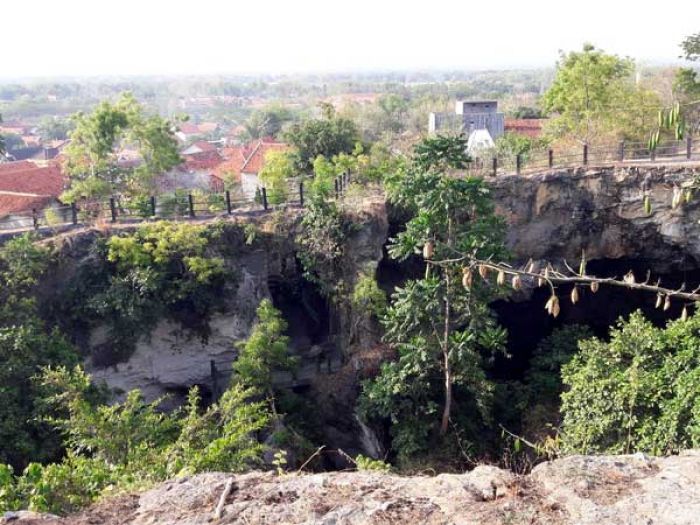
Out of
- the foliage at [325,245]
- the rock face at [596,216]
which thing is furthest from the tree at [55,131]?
the rock face at [596,216]

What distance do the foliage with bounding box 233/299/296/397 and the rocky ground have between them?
19.6 ft

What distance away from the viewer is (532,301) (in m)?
17.2

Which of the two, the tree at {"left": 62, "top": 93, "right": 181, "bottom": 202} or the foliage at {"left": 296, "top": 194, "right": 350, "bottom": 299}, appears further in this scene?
the tree at {"left": 62, "top": 93, "right": 181, "bottom": 202}

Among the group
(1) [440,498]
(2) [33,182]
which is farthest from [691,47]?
(2) [33,182]

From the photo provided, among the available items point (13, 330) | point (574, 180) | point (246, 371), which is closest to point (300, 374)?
point (246, 371)

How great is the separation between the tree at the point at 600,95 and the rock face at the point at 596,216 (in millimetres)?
4341

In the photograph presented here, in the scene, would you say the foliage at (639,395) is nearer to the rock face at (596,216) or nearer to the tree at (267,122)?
the rock face at (596,216)

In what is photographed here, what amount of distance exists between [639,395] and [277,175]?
1126 centimetres

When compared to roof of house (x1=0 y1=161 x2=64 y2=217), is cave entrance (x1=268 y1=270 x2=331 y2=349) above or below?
below

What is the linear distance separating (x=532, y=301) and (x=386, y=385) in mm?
7305

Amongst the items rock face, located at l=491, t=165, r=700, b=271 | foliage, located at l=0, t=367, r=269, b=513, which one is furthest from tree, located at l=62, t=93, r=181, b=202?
rock face, located at l=491, t=165, r=700, b=271

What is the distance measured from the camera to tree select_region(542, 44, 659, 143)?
1947 cm

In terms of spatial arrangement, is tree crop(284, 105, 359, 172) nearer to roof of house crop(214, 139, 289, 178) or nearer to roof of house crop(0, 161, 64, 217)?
roof of house crop(214, 139, 289, 178)

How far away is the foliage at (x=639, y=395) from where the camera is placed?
9703 millimetres
